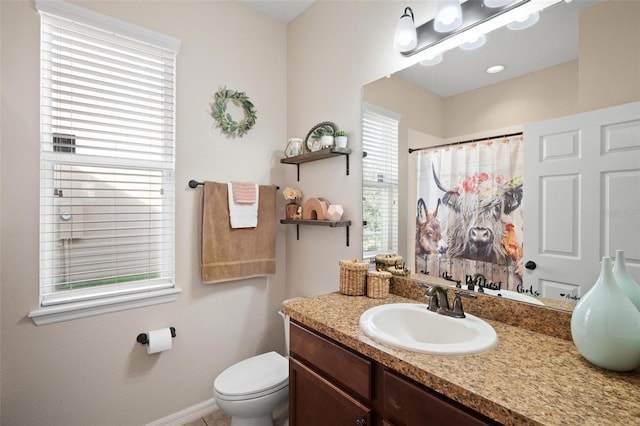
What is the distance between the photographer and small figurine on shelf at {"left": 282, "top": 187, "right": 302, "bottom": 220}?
222 centimetres

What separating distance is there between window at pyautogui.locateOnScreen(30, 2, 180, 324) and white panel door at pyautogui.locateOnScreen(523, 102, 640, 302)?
1.90 meters

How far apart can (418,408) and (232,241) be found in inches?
61.1

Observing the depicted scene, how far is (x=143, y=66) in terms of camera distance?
1.83 m

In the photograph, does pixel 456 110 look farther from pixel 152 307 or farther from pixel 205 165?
pixel 152 307

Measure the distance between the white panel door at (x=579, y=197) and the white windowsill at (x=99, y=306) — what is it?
1.89 m

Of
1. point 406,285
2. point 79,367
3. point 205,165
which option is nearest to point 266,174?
point 205,165

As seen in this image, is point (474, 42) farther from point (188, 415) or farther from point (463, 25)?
point (188, 415)

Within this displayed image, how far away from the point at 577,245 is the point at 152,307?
6.88 feet

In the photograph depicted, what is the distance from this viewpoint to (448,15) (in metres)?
1.34

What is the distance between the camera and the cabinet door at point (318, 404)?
105 cm

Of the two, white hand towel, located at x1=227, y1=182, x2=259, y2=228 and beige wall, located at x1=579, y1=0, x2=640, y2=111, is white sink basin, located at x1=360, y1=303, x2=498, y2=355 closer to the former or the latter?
beige wall, located at x1=579, y1=0, x2=640, y2=111

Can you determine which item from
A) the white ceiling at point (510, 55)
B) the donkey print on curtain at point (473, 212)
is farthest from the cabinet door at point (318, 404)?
the white ceiling at point (510, 55)

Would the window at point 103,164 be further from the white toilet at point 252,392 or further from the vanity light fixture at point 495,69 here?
the vanity light fixture at point 495,69

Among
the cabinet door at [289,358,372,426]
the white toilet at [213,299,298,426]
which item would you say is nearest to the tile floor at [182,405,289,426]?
the white toilet at [213,299,298,426]
